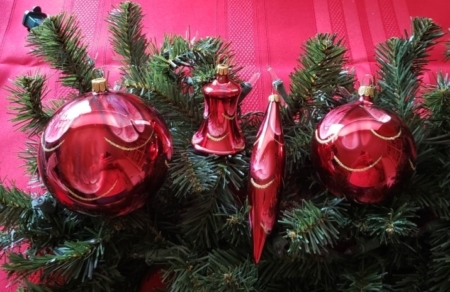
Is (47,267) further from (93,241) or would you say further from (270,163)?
(270,163)

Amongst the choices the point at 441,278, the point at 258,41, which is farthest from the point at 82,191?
the point at 258,41

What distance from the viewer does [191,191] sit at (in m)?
0.49

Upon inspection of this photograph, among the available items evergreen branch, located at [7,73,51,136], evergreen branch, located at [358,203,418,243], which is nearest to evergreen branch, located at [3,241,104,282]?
evergreen branch, located at [7,73,51,136]

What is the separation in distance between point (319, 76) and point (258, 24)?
1.39 feet

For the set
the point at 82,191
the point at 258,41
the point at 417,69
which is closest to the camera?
the point at 82,191

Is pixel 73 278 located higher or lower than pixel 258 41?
lower

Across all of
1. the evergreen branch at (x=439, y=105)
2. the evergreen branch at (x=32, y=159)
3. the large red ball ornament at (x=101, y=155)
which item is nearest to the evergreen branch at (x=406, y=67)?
the evergreen branch at (x=439, y=105)

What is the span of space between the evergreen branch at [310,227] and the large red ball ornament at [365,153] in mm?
31

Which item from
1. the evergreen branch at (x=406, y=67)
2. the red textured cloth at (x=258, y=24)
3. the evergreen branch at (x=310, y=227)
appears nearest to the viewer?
the evergreen branch at (x=310, y=227)

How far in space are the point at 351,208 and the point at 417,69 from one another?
7.0 inches

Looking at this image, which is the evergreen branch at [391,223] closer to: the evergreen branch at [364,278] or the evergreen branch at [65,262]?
the evergreen branch at [364,278]

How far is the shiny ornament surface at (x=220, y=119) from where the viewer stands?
1.67 feet

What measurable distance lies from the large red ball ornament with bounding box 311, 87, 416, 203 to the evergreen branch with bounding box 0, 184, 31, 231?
0.93 ft

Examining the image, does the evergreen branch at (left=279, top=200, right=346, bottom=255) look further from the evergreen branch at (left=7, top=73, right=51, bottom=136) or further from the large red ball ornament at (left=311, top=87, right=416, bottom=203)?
the evergreen branch at (left=7, top=73, right=51, bottom=136)
